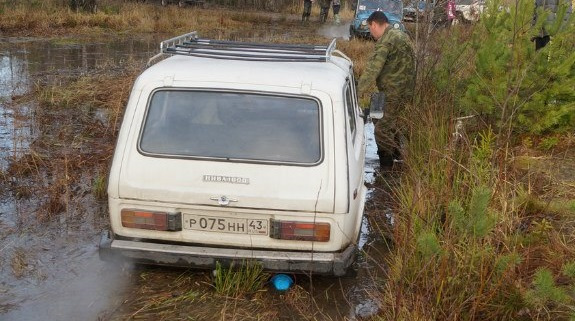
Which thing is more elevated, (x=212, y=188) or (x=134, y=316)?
(x=212, y=188)

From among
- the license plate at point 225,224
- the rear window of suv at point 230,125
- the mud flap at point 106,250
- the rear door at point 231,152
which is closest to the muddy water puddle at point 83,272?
the mud flap at point 106,250

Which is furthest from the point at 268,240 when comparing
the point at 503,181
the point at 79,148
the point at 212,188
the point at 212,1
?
the point at 212,1

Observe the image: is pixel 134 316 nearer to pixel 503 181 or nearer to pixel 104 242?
pixel 104 242

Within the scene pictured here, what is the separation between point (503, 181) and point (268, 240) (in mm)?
1857

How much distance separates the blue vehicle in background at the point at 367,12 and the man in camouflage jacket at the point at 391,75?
1381 cm

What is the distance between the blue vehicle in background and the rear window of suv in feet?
56.8

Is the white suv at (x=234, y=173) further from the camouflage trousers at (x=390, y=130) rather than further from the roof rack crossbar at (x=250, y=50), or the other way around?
the camouflage trousers at (x=390, y=130)

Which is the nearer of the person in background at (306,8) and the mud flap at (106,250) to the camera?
the mud flap at (106,250)

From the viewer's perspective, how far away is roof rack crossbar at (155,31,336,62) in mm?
4992

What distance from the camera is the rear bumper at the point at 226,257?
162 inches

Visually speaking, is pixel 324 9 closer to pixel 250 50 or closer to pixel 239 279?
pixel 250 50

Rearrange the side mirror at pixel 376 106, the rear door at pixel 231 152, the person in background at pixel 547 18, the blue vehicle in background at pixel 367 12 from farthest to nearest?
the blue vehicle in background at pixel 367 12 < the person in background at pixel 547 18 < the side mirror at pixel 376 106 < the rear door at pixel 231 152

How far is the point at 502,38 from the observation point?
22.5 ft

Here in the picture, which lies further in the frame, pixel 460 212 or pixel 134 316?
pixel 134 316
